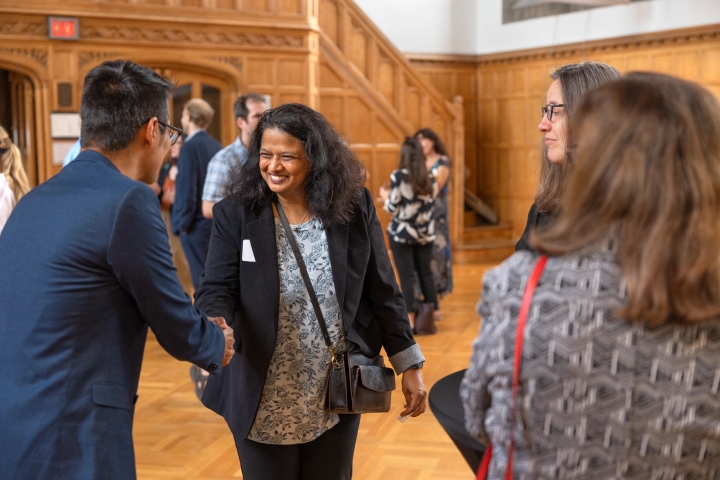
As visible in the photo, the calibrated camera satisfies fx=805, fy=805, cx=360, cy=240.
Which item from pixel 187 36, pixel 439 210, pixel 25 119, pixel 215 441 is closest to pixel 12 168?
pixel 215 441

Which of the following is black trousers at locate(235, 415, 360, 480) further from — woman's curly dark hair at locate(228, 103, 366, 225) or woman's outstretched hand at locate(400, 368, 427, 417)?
woman's curly dark hair at locate(228, 103, 366, 225)

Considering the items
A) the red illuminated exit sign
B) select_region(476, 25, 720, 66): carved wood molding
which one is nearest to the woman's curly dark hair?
the red illuminated exit sign

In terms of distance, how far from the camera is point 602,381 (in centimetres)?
143

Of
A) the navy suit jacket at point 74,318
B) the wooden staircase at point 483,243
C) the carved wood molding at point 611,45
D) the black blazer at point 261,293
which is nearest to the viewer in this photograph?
the navy suit jacket at point 74,318

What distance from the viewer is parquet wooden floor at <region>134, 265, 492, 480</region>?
432 centimetres

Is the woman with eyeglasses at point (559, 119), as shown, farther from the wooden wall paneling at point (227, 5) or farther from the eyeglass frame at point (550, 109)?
the wooden wall paneling at point (227, 5)

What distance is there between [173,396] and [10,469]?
3.85 metres

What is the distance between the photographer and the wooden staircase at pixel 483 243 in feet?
41.9

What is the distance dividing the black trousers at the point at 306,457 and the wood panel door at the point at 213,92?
8472 millimetres

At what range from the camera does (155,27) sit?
397 inches

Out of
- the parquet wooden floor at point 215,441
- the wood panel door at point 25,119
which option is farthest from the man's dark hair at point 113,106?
the wood panel door at point 25,119

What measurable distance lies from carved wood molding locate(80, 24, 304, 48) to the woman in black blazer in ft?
25.5

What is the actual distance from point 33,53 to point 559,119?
8.52 meters

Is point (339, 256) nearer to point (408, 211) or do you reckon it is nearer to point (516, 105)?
point (408, 211)
